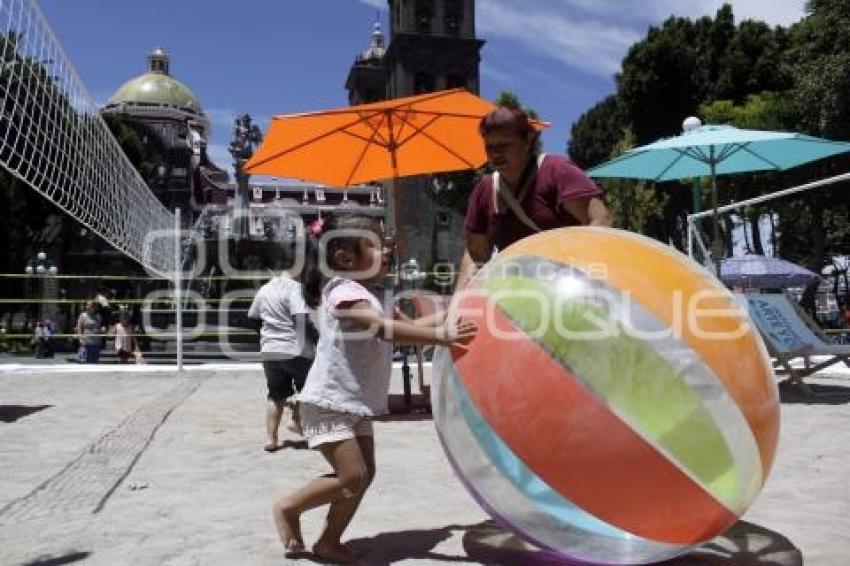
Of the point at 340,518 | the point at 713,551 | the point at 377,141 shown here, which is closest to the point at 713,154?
the point at 377,141

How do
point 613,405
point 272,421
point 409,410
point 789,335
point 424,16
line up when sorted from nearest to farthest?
point 613,405 → point 272,421 → point 409,410 → point 789,335 → point 424,16

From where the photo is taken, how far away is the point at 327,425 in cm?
344

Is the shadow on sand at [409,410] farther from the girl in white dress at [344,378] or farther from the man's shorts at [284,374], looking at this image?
the girl in white dress at [344,378]

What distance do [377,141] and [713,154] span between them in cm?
495

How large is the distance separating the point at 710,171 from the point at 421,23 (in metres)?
58.1

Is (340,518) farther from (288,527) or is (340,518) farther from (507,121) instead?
(507,121)

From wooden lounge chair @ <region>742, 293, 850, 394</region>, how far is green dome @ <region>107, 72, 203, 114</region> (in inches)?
3480

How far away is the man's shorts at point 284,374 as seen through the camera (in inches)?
271

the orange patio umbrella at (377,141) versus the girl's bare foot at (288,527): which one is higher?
the orange patio umbrella at (377,141)

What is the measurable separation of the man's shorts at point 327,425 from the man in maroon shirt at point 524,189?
2.57ft

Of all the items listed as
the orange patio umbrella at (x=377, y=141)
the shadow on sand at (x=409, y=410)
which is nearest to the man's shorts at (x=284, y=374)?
the shadow on sand at (x=409, y=410)

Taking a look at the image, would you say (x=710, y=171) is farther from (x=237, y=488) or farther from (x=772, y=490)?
(x=237, y=488)

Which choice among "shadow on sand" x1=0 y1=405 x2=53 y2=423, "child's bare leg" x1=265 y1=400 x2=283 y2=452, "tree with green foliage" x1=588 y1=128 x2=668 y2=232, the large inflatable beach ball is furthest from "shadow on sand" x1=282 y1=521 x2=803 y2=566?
"tree with green foliage" x1=588 y1=128 x2=668 y2=232

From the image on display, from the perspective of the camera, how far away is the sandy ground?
3633 millimetres
